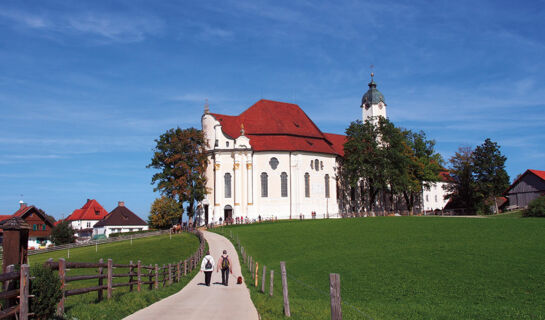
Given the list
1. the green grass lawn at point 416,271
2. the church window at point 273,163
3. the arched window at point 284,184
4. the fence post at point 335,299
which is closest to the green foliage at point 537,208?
the green grass lawn at point 416,271

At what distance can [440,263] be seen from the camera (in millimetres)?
21859

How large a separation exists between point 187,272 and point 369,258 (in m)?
9.54

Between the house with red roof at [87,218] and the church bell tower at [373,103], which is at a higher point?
the church bell tower at [373,103]

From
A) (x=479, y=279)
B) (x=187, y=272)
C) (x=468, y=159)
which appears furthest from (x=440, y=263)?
(x=468, y=159)

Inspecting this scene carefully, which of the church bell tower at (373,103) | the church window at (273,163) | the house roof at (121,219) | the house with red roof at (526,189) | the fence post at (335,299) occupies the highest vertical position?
the church bell tower at (373,103)

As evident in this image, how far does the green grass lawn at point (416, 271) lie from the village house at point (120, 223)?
4883cm

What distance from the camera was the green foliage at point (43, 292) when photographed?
855cm

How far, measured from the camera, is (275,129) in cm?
6831

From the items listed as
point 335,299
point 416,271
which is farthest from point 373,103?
point 335,299

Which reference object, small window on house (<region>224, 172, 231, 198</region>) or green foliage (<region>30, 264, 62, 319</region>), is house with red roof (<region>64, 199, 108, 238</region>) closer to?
small window on house (<region>224, 172, 231, 198</region>)

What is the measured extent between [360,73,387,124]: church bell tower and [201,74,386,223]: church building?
1846 centimetres

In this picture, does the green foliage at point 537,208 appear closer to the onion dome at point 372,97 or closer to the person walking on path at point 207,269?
the onion dome at point 372,97

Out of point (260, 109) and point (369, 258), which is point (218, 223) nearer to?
point (260, 109)

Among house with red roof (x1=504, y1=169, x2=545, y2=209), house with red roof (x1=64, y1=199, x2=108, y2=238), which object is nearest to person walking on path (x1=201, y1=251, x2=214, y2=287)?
house with red roof (x1=504, y1=169, x2=545, y2=209)
